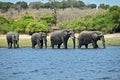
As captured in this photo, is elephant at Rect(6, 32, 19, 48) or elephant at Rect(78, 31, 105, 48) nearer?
elephant at Rect(78, 31, 105, 48)

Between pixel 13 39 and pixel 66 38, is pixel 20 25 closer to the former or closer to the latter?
pixel 13 39

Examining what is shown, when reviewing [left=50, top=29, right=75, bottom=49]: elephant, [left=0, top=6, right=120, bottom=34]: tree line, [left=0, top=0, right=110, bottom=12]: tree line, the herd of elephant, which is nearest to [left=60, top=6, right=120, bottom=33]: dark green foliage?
[left=0, top=6, right=120, bottom=34]: tree line

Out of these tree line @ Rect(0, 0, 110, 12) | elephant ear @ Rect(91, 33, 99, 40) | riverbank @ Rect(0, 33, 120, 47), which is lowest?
riverbank @ Rect(0, 33, 120, 47)

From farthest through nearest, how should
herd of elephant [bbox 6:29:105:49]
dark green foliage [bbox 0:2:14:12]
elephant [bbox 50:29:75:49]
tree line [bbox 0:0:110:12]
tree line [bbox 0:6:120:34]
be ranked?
tree line [bbox 0:0:110:12] → dark green foliage [bbox 0:2:14:12] → tree line [bbox 0:6:120:34] → elephant [bbox 50:29:75:49] → herd of elephant [bbox 6:29:105:49]

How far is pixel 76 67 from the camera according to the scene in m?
27.1

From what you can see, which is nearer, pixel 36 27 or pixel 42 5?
pixel 36 27

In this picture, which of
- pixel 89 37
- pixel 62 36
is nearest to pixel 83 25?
pixel 62 36

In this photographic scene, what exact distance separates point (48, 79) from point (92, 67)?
17.7 ft

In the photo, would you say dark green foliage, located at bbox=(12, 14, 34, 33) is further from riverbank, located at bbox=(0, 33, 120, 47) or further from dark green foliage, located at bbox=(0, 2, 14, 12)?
dark green foliage, located at bbox=(0, 2, 14, 12)

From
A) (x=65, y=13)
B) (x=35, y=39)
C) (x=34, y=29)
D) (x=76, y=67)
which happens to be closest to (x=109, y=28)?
(x=34, y=29)

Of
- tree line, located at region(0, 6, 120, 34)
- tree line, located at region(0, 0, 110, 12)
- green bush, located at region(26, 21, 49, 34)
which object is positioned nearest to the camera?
tree line, located at region(0, 6, 120, 34)

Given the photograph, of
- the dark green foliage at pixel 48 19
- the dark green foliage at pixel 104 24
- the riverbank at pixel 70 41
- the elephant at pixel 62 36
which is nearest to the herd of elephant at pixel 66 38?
the elephant at pixel 62 36

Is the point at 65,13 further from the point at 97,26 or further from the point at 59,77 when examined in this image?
the point at 59,77

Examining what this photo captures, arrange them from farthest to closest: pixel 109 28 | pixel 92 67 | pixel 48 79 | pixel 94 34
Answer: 1. pixel 109 28
2. pixel 94 34
3. pixel 92 67
4. pixel 48 79
